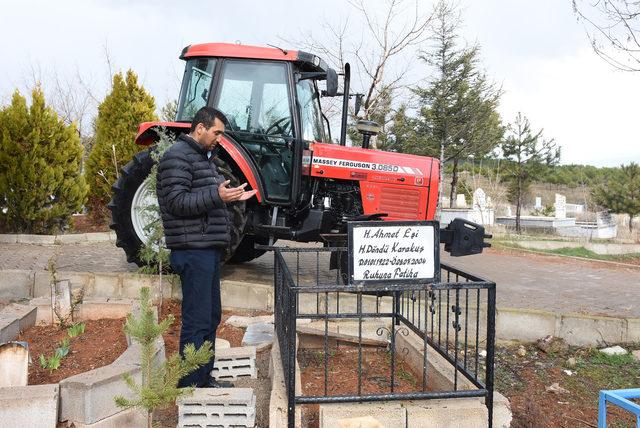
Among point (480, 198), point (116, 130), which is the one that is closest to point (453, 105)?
point (480, 198)

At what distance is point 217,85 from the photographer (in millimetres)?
6180

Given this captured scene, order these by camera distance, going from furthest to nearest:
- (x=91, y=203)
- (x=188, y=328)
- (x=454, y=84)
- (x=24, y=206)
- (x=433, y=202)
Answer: (x=454, y=84), (x=91, y=203), (x=24, y=206), (x=433, y=202), (x=188, y=328)

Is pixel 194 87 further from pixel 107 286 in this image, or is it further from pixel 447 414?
pixel 447 414

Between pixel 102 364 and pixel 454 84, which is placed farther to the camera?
pixel 454 84

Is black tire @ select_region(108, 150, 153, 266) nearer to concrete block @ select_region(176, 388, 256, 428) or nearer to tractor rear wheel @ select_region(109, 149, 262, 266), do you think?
tractor rear wheel @ select_region(109, 149, 262, 266)

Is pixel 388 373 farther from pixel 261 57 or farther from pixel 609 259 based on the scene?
pixel 609 259

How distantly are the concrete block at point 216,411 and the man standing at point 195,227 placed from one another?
34 cm

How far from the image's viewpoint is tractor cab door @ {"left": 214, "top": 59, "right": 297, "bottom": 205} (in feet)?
20.1

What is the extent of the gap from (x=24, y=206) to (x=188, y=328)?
865 cm

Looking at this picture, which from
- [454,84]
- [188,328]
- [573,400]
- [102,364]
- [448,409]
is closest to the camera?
[448,409]

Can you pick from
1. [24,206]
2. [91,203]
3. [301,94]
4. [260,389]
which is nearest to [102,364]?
[260,389]

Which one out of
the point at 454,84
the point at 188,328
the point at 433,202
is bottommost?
the point at 188,328

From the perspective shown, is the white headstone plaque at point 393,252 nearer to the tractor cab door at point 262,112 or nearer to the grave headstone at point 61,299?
the grave headstone at point 61,299

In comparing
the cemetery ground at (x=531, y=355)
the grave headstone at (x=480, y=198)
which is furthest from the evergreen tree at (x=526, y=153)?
the cemetery ground at (x=531, y=355)
